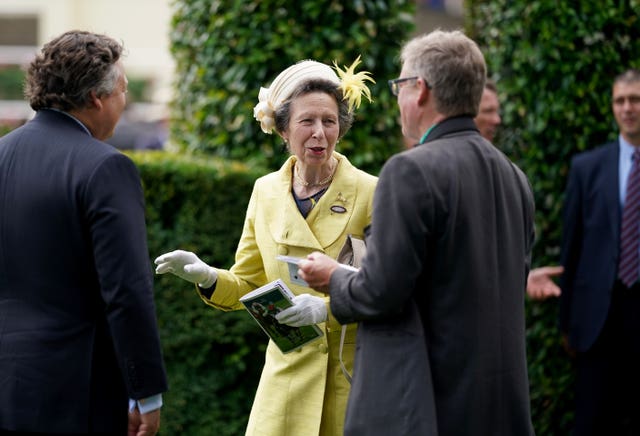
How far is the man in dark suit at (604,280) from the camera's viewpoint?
557 centimetres

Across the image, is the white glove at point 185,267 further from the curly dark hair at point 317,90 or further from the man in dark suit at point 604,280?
the man in dark suit at point 604,280

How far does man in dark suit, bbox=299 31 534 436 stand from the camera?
3.10 metres

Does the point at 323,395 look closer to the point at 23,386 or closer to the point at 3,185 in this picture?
the point at 23,386

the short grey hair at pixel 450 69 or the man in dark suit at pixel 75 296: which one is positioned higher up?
the short grey hair at pixel 450 69

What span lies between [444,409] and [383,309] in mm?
374

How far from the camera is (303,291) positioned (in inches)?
151

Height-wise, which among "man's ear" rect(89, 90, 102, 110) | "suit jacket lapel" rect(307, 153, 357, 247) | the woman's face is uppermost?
"man's ear" rect(89, 90, 102, 110)

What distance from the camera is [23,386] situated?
11.1ft

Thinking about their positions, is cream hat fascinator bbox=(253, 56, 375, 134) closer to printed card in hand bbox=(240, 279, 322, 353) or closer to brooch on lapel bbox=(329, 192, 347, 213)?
brooch on lapel bbox=(329, 192, 347, 213)

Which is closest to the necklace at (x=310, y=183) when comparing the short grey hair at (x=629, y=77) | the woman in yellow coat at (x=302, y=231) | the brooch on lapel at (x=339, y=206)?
the woman in yellow coat at (x=302, y=231)

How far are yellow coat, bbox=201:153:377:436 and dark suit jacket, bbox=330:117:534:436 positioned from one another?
0.53 m

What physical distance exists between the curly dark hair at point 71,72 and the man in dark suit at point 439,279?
0.99 meters

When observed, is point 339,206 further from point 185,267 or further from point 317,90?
point 185,267

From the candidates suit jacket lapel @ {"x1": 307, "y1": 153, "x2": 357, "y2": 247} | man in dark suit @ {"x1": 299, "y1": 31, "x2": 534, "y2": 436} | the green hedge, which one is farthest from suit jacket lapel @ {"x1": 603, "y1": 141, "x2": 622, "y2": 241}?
man in dark suit @ {"x1": 299, "y1": 31, "x2": 534, "y2": 436}
